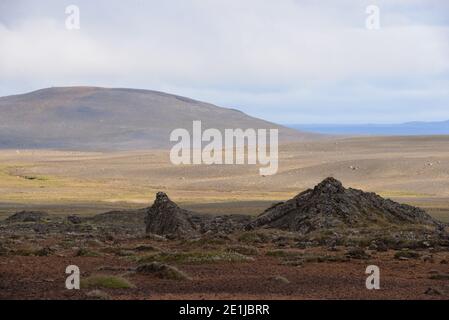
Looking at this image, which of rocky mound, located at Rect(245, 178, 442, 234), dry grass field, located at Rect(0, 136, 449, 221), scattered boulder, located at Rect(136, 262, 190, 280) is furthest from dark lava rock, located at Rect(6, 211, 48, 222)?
scattered boulder, located at Rect(136, 262, 190, 280)

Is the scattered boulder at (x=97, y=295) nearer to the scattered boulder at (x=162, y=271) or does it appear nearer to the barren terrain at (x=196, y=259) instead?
the barren terrain at (x=196, y=259)

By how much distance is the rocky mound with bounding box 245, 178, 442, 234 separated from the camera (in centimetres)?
3459

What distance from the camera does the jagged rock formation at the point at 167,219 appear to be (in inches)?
1403

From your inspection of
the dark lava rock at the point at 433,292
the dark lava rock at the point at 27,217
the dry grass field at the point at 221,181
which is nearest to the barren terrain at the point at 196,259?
the dark lava rock at the point at 433,292

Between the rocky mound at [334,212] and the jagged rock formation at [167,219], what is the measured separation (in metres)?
2.50

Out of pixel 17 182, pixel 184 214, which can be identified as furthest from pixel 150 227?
pixel 17 182

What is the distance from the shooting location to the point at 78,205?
6625cm

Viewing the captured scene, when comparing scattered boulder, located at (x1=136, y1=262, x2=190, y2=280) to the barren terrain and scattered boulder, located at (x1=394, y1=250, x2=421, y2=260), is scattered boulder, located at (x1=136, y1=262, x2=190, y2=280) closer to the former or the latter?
the barren terrain

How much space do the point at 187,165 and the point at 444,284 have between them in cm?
9593

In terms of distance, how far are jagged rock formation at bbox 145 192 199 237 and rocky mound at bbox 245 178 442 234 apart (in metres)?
2.50

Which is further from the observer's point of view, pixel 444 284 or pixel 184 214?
pixel 184 214

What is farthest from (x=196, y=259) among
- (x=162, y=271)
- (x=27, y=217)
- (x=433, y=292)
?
(x=27, y=217)
